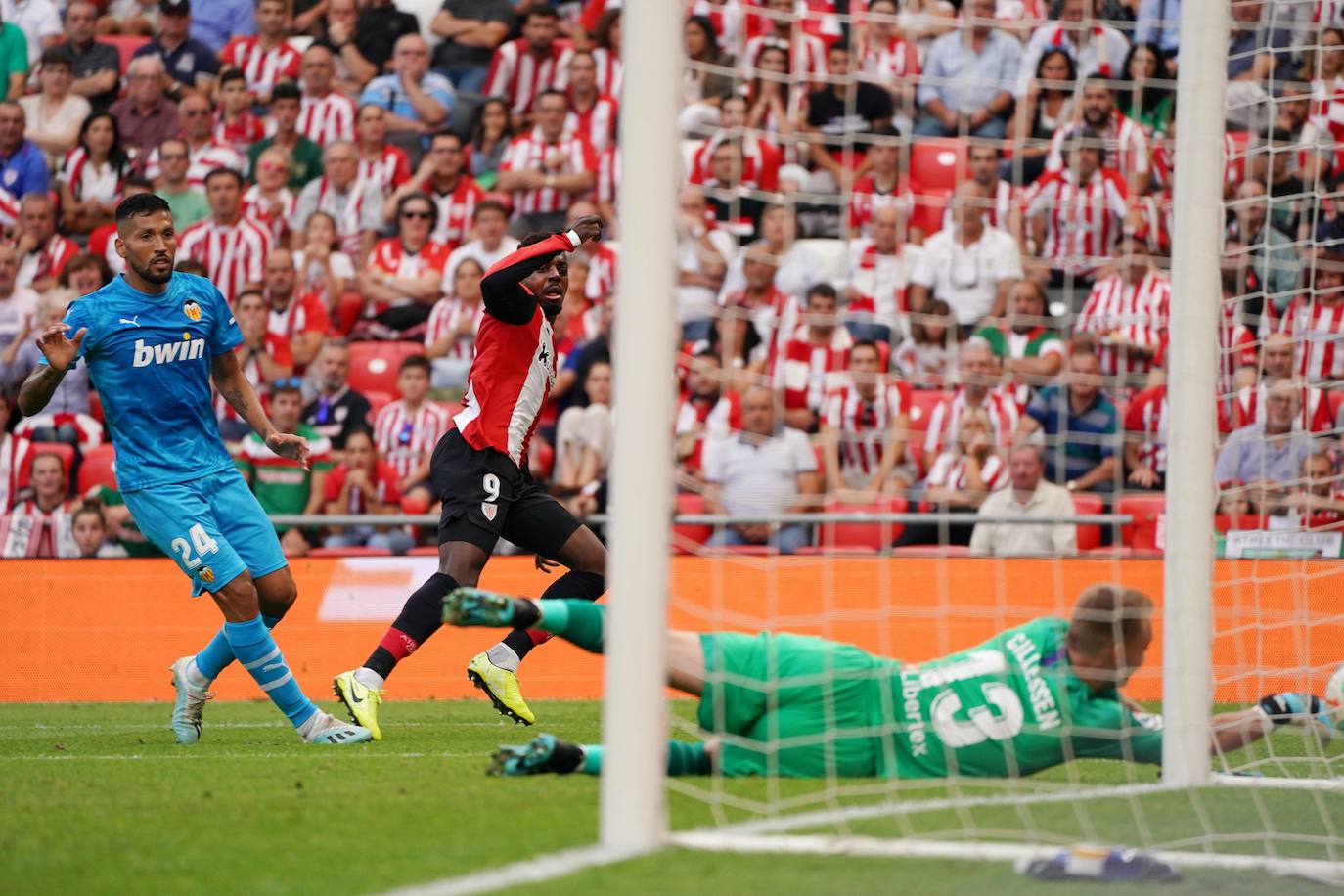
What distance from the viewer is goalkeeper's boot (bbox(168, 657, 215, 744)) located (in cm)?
798

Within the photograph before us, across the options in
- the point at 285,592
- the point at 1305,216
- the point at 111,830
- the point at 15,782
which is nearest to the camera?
the point at 111,830

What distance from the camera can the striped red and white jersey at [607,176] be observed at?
47.9 ft

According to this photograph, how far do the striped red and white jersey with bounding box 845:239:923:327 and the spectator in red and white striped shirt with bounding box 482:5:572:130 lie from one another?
559 centimetres

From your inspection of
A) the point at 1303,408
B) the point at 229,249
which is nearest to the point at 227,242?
the point at 229,249

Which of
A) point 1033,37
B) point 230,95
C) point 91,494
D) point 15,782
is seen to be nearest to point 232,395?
point 15,782

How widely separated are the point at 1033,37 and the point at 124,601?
798 centimetres

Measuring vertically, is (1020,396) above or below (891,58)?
below

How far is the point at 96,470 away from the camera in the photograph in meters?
13.4

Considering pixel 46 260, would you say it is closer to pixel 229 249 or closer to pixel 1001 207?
pixel 229 249

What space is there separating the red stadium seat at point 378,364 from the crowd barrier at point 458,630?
9.28 feet

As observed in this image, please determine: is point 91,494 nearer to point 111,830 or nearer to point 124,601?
point 124,601

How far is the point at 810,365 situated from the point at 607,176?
18.4 feet

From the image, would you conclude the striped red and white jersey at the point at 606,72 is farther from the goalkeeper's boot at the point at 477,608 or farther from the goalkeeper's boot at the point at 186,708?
the goalkeeper's boot at the point at 477,608

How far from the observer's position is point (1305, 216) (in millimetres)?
9141
